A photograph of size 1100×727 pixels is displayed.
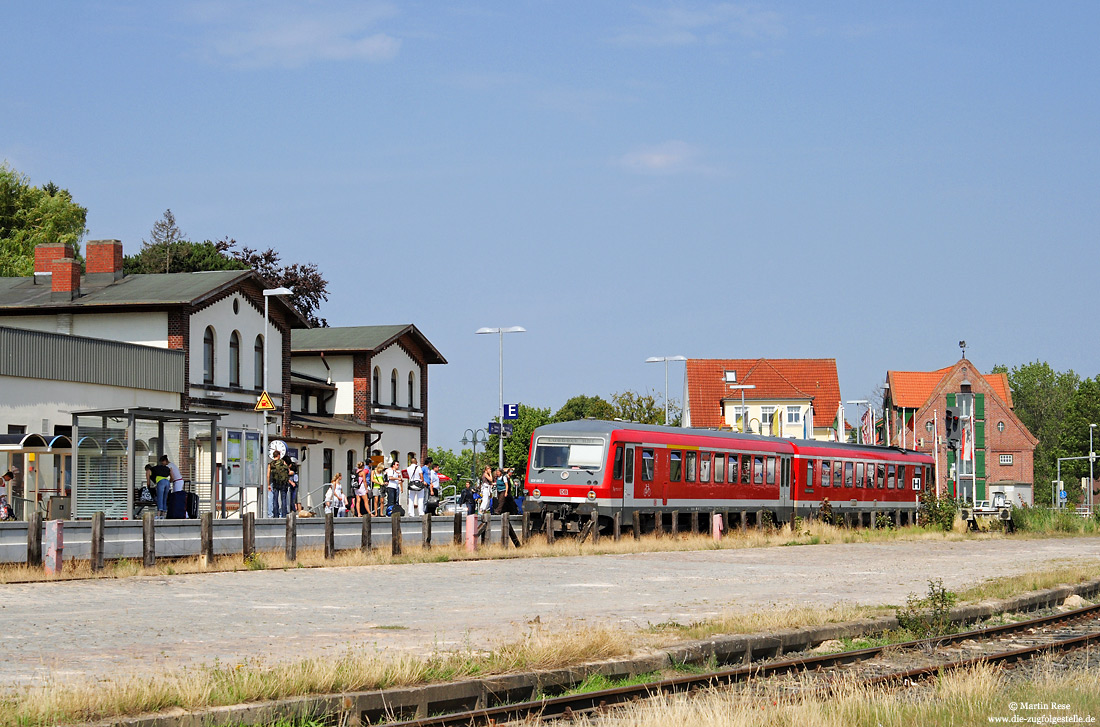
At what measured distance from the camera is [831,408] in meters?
106

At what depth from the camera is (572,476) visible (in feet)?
107

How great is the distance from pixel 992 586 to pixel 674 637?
29.3 feet

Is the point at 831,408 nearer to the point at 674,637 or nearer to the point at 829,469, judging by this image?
the point at 829,469

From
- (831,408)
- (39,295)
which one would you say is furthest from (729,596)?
(831,408)

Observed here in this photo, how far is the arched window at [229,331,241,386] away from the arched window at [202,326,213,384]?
1.31m

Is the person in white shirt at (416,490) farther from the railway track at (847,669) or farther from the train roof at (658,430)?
the railway track at (847,669)

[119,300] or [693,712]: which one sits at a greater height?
[119,300]

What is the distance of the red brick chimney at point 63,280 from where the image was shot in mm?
42375

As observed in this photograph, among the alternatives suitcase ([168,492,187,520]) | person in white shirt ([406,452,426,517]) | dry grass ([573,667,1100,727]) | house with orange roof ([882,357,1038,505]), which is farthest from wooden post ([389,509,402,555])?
house with orange roof ([882,357,1038,505])

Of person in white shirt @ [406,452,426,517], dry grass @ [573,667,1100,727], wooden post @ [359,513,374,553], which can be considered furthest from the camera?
person in white shirt @ [406,452,426,517]

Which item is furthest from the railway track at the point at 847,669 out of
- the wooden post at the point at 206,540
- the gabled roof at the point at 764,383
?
the gabled roof at the point at 764,383

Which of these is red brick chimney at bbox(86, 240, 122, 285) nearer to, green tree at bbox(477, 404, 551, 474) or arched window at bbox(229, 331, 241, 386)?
arched window at bbox(229, 331, 241, 386)

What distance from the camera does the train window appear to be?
3378cm

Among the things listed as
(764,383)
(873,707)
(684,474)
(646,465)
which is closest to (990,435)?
(764,383)
